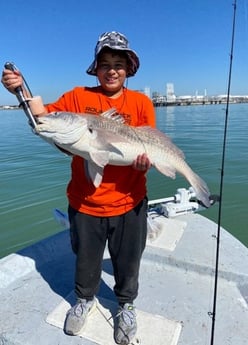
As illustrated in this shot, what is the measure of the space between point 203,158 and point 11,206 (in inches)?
315

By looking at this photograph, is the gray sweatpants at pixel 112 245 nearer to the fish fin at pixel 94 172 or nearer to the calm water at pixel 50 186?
the fish fin at pixel 94 172

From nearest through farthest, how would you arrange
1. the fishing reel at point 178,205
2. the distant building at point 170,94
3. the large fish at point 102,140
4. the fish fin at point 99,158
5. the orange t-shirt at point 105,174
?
the large fish at point 102,140
the fish fin at point 99,158
the orange t-shirt at point 105,174
the fishing reel at point 178,205
the distant building at point 170,94

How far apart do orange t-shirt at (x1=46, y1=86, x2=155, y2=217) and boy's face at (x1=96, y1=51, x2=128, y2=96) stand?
0.11m

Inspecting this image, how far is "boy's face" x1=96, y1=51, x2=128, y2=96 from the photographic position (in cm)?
233

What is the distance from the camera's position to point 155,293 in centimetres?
309

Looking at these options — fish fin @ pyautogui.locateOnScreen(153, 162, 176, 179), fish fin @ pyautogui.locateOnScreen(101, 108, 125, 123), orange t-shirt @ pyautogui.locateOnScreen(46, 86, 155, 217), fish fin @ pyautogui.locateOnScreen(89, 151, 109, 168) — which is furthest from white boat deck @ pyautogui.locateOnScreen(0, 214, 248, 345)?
fish fin @ pyautogui.locateOnScreen(101, 108, 125, 123)

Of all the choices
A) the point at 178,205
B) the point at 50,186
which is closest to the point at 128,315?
the point at 178,205

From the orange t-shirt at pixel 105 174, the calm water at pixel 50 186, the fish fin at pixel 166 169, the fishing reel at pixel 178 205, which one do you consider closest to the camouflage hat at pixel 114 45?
the orange t-shirt at pixel 105 174

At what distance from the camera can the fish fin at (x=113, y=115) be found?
7.38ft

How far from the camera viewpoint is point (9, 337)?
248 centimetres

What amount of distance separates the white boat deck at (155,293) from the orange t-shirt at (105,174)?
3.52 ft

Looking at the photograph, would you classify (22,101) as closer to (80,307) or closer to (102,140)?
(102,140)

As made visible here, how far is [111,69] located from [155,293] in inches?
86.9

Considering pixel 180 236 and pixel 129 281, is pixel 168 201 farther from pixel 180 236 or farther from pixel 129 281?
pixel 129 281
